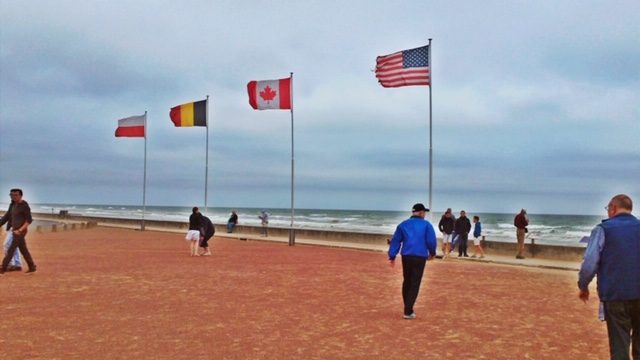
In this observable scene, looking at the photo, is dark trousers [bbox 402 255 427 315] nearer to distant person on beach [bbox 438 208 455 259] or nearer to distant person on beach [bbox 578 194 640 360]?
distant person on beach [bbox 578 194 640 360]

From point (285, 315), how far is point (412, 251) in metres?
2.17

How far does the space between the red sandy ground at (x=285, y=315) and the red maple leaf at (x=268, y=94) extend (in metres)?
11.5

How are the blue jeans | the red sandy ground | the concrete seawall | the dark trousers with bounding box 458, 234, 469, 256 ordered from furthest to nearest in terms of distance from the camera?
the dark trousers with bounding box 458, 234, 469, 256 < the concrete seawall < the blue jeans < the red sandy ground

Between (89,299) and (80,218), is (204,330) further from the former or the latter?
(80,218)

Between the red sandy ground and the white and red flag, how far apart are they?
21.6 meters

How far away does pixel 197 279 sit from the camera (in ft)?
43.8

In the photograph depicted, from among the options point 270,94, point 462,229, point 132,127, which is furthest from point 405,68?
point 132,127

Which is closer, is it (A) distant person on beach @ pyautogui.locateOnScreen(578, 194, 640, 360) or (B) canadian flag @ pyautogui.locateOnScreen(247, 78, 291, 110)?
(A) distant person on beach @ pyautogui.locateOnScreen(578, 194, 640, 360)

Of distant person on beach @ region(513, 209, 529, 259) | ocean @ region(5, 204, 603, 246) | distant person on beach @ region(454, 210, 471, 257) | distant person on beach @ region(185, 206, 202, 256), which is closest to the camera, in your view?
distant person on beach @ region(185, 206, 202, 256)

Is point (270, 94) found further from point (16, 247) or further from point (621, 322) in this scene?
point (621, 322)

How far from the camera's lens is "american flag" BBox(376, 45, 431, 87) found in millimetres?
20625

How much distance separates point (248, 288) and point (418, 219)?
4360 millimetres

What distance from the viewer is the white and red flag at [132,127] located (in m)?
36.7

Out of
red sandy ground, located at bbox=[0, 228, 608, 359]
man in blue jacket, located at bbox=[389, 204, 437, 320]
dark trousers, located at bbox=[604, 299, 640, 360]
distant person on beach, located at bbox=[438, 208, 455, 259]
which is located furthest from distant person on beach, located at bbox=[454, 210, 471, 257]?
dark trousers, located at bbox=[604, 299, 640, 360]
